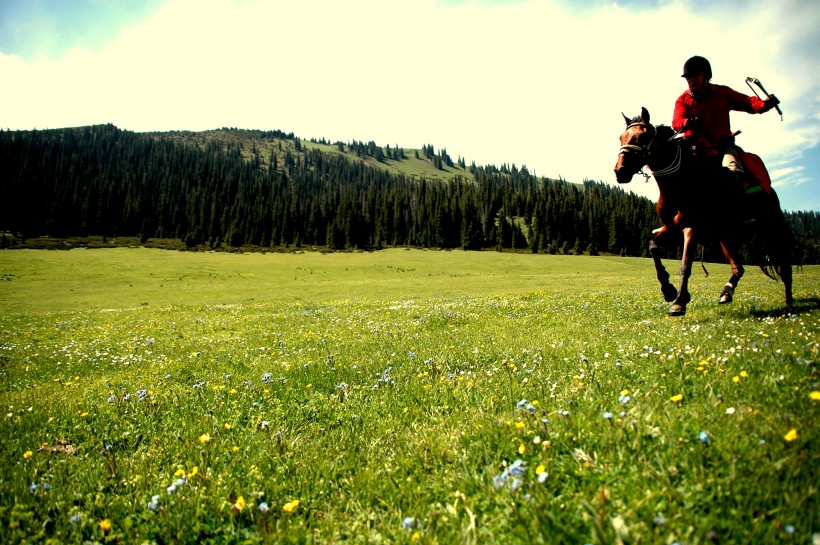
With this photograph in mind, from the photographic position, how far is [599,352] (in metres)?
7.00

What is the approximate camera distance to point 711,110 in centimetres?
918

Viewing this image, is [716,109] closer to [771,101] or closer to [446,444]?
[771,101]

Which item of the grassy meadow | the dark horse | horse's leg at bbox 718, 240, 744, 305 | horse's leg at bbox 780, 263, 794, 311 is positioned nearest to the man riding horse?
the dark horse

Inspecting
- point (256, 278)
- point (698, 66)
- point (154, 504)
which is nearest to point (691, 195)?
point (698, 66)

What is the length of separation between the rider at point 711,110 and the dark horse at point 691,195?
36cm

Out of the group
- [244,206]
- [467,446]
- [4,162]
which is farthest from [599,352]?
[4,162]

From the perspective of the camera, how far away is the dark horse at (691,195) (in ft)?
28.1

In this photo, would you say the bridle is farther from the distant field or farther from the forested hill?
the forested hill

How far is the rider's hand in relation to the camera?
28.5ft

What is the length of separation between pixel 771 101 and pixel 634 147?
140 inches

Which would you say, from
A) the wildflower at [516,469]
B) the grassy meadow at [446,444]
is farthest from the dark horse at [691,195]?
the wildflower at [516,469]

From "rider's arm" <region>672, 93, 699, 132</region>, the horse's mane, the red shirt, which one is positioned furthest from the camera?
"rider's arm" <region>672, 93, 699, 132</region>

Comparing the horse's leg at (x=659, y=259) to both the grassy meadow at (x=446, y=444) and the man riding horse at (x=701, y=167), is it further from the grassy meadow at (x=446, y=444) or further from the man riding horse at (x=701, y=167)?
the grassy meadow at (x=446, y=444)

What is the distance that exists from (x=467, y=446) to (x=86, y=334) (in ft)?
66.5
